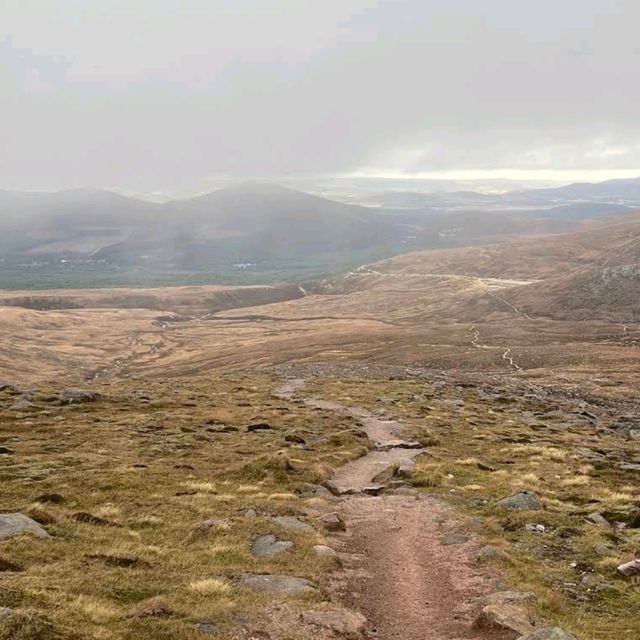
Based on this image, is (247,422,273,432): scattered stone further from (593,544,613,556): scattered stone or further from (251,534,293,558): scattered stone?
(593,544,613,556): scattered stone

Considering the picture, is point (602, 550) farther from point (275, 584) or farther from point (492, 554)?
point (275, 584)

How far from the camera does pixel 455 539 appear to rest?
2367 centimetres

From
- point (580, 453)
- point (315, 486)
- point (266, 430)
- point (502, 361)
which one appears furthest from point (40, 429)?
point (502, 361)

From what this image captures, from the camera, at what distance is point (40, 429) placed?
45.4 m

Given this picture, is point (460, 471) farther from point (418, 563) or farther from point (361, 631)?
point (361, 631)

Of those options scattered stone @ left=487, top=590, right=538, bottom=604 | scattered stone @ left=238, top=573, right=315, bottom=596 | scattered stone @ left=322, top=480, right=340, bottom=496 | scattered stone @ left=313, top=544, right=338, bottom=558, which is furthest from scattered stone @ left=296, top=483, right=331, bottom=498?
scattered stone @ left=487, top=590, right=538, bottom=604

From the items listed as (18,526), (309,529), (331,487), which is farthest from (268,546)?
(331,487)

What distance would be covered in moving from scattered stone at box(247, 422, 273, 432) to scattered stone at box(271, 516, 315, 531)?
79.9ft

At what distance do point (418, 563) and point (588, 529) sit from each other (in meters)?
8.01

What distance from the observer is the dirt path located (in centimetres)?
1642

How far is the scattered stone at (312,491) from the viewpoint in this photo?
3005 centimetres

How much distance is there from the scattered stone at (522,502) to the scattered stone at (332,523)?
802 cm

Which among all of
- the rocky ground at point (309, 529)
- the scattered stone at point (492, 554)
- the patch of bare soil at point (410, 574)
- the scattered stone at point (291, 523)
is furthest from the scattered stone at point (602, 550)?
the scattered stone at point (291, 523)

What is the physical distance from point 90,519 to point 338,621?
11442mm
